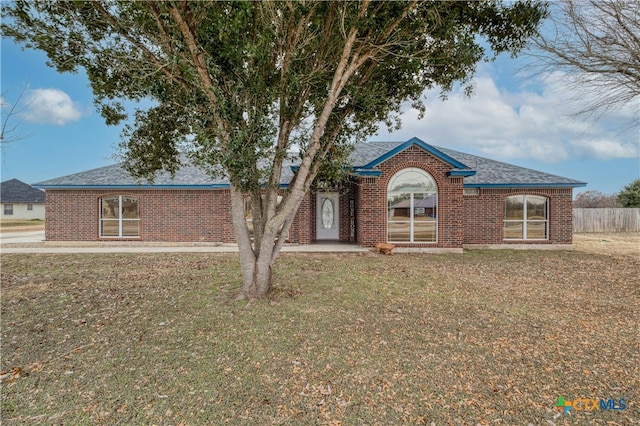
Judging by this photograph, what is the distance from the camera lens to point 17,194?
45.6 meters

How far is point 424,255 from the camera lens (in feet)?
41.3

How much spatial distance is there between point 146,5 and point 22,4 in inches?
95.7

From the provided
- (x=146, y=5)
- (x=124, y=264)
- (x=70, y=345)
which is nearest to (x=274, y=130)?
(x=146, y=5)

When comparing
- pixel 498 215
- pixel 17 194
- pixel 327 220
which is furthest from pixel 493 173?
pixel 17 194

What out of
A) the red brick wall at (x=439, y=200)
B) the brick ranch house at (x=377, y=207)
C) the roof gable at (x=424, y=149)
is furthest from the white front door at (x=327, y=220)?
the roof gable at (x=424, y=149)

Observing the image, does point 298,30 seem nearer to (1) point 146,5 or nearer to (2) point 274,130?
(2) point 274,130

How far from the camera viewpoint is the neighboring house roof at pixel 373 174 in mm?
12945

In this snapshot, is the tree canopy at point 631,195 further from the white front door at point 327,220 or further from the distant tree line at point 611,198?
the white front door at point 327,220

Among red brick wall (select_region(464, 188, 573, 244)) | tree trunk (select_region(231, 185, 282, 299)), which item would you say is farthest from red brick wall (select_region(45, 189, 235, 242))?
red brick wall (select_region(464, 188, 573, 244))

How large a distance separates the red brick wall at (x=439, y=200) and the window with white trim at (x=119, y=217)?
10666 millimetres

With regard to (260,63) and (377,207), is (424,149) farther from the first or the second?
(260,63)

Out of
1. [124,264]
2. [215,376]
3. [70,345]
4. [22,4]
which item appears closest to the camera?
[215,376]

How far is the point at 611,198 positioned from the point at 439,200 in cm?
3941

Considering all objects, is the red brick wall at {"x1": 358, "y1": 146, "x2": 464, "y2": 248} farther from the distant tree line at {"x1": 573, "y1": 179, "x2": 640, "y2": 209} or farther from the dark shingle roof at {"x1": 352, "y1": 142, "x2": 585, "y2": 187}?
the distant tree line at {"x1": 573, "y1": 179, "x2": 640, "y2": 209}
